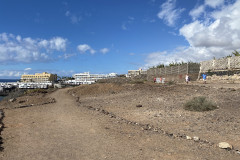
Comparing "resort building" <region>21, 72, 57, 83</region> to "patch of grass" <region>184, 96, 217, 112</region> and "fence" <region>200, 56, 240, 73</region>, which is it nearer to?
"fence" <region>200, 56, 240, 73</region>

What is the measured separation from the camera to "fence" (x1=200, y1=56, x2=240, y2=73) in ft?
81.8

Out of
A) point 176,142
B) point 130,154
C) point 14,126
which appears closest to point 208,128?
point 176,142

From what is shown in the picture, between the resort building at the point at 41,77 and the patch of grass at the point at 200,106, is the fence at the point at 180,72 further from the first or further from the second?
the resort building at the point at 41,77

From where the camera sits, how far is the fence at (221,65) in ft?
81.8

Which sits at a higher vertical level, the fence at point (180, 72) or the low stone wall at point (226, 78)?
the fence at point (180, 72)

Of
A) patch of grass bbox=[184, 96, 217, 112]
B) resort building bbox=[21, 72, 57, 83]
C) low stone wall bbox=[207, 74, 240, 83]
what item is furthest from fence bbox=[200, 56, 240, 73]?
resort building bbox=[21, 72, 57, 83]

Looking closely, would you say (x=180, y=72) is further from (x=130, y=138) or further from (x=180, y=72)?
(x=130, y=138)

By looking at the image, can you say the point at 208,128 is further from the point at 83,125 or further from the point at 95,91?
the point at 95,91

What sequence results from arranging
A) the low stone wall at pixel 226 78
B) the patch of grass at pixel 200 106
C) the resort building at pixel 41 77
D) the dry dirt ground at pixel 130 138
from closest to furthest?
1. the dry dirt ground at pixel 130 138
2. the patch of grass at pixel 200 106
3. the low stone wall at pixel 226 78
4. the resort building at pixel 41 77

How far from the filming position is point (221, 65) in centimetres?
2700

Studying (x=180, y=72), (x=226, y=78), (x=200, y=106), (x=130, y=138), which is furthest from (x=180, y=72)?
(x=130, y=138)

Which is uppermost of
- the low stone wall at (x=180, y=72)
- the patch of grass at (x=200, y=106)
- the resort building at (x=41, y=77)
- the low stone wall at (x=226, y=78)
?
the resort building at (x=41, y=77)

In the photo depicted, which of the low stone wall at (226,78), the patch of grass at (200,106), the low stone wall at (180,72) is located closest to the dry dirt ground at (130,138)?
the patch of grass at (200,106)

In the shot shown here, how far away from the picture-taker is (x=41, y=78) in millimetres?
135000
